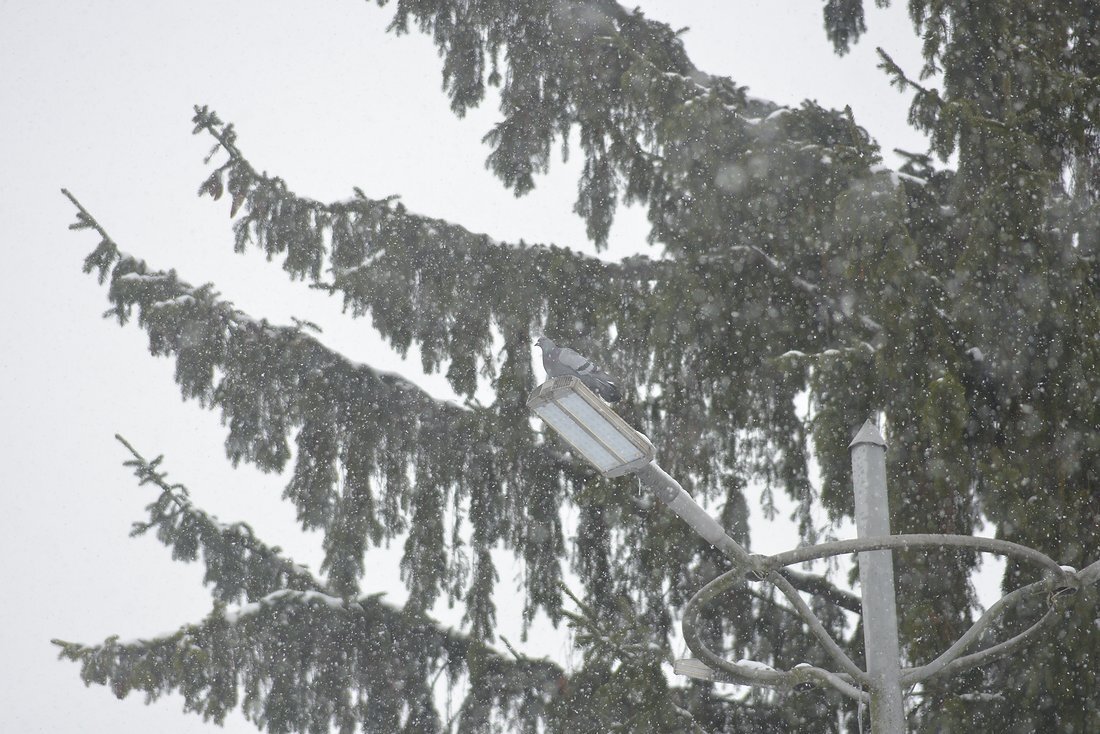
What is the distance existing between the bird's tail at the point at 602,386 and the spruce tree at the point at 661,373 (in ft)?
7.69

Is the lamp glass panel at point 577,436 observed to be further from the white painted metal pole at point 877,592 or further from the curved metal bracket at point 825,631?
the white painted metal pole at point 877,592

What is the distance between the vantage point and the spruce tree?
16.7 ft

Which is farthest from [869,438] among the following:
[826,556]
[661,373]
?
[661,373]

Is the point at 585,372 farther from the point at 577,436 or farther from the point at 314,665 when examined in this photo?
the point at 314,665

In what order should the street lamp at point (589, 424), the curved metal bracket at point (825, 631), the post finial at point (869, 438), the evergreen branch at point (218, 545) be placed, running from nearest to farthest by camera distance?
the street lamp at point (589, 424), the curved metal bracket at point (825, 631), the post finial at point (869, 438), the evergreen branch at point (218, 545)

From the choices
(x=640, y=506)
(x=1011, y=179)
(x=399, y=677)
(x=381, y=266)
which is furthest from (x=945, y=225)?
(x=399, y=677)

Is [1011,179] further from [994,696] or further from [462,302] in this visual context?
[462,302]

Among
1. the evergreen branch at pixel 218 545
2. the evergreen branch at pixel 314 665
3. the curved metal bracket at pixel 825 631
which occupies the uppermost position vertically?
the evergreen branch at pixel 218 545

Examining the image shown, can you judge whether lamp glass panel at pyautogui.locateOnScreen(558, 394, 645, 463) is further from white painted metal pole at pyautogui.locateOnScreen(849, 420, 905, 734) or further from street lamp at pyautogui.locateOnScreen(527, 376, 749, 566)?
white painted metal pole at pyautogui.locateOnScreen(849, 420, 905, 734)

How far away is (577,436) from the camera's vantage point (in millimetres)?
2652

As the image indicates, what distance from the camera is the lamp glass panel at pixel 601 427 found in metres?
2.59

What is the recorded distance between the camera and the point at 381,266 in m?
7.61

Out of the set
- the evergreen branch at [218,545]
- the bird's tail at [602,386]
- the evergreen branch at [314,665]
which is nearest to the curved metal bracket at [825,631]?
the bird's tail at [602,386]

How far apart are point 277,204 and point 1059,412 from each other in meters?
5.40
